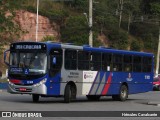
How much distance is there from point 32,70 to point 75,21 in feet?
154

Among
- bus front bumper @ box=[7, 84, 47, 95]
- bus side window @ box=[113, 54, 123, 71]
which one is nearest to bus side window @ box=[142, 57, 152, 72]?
bus side window @ box=[113, 54, 123, 71]

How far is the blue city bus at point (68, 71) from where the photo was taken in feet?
83.1

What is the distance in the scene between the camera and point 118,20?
88.7 m

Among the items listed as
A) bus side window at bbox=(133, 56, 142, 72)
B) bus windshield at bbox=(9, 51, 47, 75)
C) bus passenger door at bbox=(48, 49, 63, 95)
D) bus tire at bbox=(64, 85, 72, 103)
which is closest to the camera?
bus windshield at bbox=(9, 51, 47, 75)

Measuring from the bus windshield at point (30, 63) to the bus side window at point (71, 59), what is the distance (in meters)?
1.43

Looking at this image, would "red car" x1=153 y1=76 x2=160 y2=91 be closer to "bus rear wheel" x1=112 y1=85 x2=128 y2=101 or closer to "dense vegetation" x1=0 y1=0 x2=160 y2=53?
"dense vegetation" x1=0 y1=0 x2=160 y2=53

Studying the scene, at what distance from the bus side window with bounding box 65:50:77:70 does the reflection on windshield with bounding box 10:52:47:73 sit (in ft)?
4.71

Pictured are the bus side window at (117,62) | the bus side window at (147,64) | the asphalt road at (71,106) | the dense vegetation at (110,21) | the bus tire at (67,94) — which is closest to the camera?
the asphalt road at (71,106)

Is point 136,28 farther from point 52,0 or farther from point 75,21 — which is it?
point 75,21

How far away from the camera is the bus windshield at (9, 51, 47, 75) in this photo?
83.0ft

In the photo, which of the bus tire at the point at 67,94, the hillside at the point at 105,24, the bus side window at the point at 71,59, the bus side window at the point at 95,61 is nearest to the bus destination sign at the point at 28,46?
→ the bus side window at the point at 71,59

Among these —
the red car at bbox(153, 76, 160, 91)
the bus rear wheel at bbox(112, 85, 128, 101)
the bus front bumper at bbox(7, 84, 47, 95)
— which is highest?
the bus front bumper at bbox(7, 84, 47, 95)

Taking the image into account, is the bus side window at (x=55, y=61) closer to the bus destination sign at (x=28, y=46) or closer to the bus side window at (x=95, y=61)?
the bus destination sign at (x=28, y=46)

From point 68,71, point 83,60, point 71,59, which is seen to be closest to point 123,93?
point 83,60
